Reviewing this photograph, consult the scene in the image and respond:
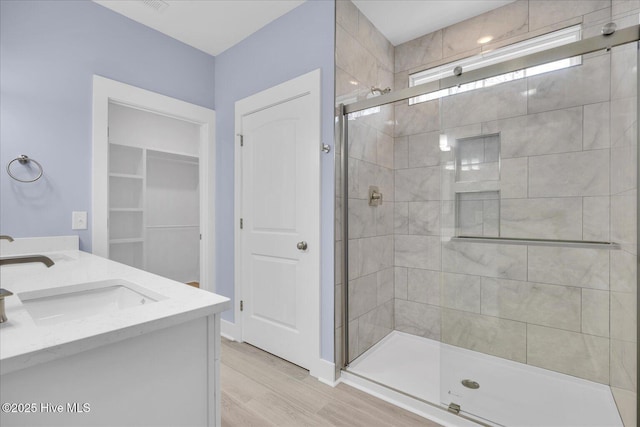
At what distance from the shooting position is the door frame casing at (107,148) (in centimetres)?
199

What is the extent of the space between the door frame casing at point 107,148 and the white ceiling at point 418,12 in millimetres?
1580

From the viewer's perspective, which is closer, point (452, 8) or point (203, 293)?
point (203, 293)

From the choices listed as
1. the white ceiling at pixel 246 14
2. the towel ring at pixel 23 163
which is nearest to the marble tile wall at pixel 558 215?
the white ceiling at pixel 246 14

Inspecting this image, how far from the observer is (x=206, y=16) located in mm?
2150

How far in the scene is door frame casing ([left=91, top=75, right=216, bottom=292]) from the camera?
1.99 m

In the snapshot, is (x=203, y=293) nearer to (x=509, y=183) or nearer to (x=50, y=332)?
(x=50, y=332)

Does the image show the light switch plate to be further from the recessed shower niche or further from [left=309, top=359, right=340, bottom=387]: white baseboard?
the recessed shower niche

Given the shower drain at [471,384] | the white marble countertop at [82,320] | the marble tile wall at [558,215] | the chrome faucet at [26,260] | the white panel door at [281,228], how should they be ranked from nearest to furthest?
the white marble countertop at [82,320] → the chrome faucet at [26,260] → the marble tile wall at [558,215] → the shower drain at [471,384] → the white panel door at [281,228]

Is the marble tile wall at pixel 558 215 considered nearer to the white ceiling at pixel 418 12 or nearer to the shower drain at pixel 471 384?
the shower drain at pixel 471 384

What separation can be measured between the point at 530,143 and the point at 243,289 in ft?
7.22

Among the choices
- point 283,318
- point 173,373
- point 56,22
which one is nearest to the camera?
point 173,373

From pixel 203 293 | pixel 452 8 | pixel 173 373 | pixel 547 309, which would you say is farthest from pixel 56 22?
pixel 547 309

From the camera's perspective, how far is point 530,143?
1645 mm

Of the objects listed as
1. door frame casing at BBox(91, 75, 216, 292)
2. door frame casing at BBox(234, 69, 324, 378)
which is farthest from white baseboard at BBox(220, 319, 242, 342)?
door frame casing at BBox(91, 75, 216, 292)
